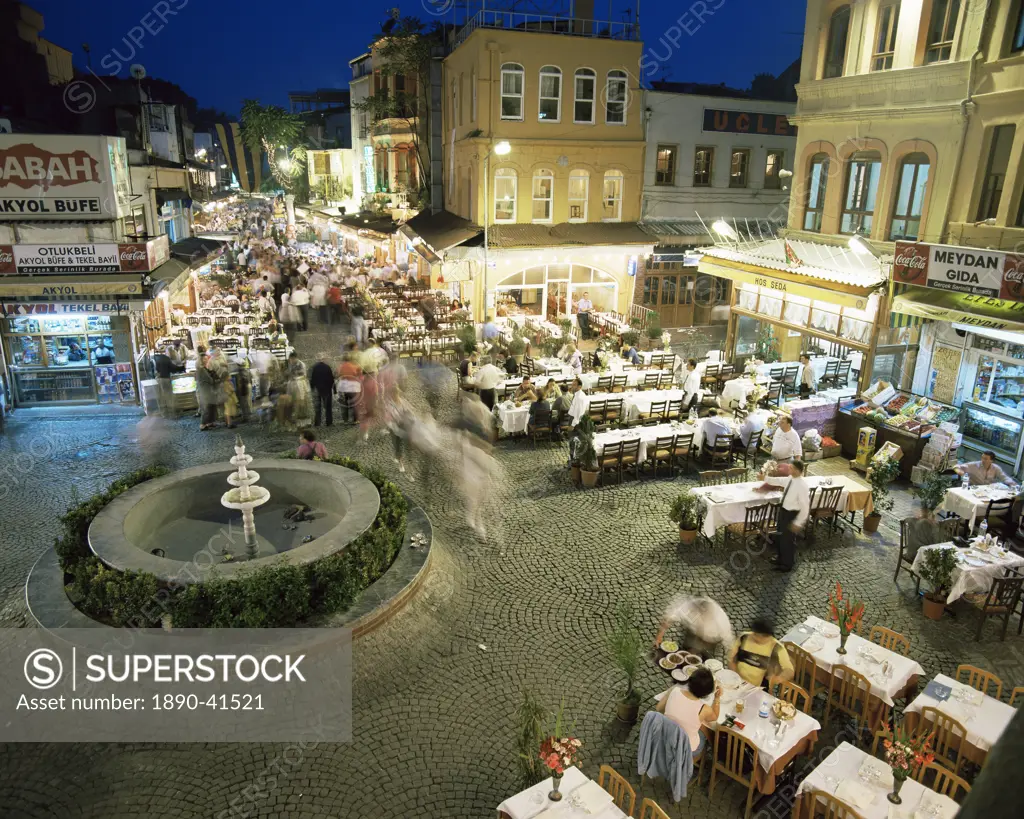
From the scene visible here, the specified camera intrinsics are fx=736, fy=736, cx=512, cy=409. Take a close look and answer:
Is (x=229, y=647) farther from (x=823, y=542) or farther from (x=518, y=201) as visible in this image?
(x=518, y=201)

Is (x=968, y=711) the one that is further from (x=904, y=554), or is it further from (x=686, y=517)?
(x=686, y=517)

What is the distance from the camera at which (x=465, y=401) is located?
1656 centimetres

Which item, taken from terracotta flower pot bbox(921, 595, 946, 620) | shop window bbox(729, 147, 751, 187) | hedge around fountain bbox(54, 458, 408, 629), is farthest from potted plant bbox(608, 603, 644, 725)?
shop window bbox(729, 147, 751, 187)

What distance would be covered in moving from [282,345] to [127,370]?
184 inches

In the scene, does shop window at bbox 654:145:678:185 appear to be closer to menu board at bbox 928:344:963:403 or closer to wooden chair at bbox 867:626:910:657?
menu board at bbox 928:344:963:403

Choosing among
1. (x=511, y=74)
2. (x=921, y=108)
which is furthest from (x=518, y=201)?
(x=921, y=108)

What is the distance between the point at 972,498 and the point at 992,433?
11.8 ft

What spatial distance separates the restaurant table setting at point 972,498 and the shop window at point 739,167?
1944 centimetres

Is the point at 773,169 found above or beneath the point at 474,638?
above

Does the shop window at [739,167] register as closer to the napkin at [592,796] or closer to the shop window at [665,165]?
the shop window at [665,165]

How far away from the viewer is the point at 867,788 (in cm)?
650

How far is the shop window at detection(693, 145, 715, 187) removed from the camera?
28.6 m

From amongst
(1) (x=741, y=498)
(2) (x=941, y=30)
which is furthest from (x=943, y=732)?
(2) (x=941, y=30)

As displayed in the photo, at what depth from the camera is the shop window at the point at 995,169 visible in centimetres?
1450
